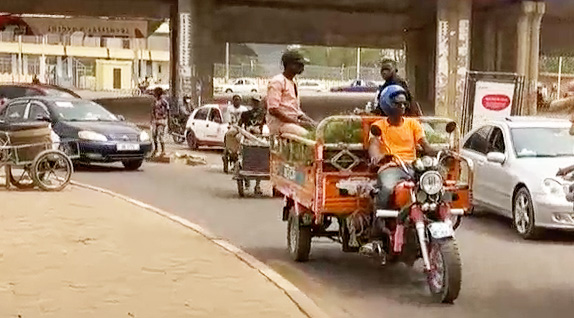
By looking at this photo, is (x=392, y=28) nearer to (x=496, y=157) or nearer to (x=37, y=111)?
(x=37, y=111)

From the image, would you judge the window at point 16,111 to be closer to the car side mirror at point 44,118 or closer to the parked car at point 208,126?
the car side mirror at point 44,118

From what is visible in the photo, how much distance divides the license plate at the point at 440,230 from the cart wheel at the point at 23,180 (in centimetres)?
900

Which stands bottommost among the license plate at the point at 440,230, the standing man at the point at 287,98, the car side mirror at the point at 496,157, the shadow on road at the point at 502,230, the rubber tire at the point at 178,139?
the rubber tire at the point at 178,139

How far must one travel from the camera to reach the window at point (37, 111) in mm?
21344

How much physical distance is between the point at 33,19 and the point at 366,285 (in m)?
42.2

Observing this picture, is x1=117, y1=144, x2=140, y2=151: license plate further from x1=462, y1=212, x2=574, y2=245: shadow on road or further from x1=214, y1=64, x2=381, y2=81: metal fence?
x1=214, y1=64, x2=381, y2=81: metal fence

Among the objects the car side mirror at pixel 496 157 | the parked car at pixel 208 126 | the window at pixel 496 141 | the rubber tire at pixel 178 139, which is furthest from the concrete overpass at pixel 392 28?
the car side mirror at pixel 496 157

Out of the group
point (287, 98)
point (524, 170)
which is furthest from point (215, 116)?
point (287, 98)

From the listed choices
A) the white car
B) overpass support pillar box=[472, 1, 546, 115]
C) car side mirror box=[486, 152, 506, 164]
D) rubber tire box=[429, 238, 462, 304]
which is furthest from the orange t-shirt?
overpass support pillar box=[472, 1, 546, 115]

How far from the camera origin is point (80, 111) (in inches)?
855

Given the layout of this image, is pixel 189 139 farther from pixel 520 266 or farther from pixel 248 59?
pixel 248 59

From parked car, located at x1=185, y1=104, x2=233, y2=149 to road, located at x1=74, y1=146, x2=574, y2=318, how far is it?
10.3 m

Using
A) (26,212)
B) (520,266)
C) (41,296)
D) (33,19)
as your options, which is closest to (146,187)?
(26,212)

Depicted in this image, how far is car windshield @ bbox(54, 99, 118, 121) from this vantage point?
70.2ft
